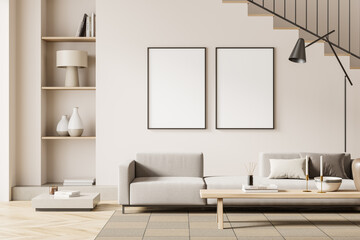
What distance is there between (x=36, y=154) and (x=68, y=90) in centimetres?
A: 100

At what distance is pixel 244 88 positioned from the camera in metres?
7.20

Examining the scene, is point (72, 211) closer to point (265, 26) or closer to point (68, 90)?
point (68, 90)

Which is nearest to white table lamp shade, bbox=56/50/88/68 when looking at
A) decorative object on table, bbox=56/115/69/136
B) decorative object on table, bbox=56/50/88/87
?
decorative object on table, bbox=56/50/88/87

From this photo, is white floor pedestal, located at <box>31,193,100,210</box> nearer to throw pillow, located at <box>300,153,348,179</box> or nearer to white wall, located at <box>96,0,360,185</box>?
white wall, located at <box>96,0,360,185</box>

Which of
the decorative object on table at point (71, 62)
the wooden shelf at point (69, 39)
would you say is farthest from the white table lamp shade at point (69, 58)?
the wooden shelf at point (69, 39)

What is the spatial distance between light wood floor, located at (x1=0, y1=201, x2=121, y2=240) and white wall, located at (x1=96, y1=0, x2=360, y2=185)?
44.4 inches

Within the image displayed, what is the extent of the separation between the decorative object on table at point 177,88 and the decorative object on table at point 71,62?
2.95 feet

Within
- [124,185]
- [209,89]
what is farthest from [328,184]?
[209,89]

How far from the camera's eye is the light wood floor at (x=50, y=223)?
4.88m

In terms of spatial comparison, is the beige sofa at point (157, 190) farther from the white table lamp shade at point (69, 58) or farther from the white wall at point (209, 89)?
the white table lamp shade at point (69, 58)

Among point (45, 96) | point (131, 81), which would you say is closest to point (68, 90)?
point (45, 96)

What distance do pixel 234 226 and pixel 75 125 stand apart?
2.93 meters

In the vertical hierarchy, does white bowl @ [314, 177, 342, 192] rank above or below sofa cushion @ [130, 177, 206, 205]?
above

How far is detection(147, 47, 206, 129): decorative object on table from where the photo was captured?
7.20 metres
